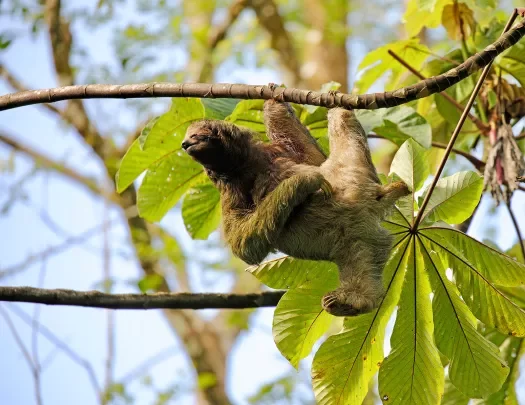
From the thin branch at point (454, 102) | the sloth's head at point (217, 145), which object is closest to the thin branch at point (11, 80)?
the thin branch at point (454, 102)

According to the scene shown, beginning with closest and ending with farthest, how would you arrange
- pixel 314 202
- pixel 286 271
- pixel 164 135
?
pixel 314 202 → pixel 286 271 → pixel 164 135

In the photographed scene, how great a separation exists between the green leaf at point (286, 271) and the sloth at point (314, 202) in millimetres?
233

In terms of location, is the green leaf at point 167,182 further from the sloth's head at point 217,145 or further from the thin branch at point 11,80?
the thin branch at point 11,80

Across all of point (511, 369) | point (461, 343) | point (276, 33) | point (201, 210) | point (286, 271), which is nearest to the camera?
point (461, 343)

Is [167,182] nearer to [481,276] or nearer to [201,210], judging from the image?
[201,210]

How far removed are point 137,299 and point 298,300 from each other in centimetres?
115

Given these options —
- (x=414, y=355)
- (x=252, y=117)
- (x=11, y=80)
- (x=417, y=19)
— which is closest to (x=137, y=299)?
(x=252, y=117)

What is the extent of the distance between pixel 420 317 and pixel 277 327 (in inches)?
31.8

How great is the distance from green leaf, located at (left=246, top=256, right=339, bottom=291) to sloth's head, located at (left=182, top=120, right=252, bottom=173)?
0.63 metres

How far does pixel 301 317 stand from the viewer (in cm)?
400

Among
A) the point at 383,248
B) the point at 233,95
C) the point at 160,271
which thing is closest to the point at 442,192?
the point at 383,248

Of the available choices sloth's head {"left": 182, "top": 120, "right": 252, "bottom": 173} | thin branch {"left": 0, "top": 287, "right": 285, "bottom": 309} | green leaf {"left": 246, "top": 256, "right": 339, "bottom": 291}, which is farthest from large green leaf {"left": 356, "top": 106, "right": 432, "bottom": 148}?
thin branch {"left": 0, "top": 287, "right": 285, "bottom": 309}

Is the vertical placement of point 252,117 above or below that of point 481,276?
above

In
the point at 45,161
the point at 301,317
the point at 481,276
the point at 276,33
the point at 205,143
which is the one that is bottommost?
the point at 481,276
